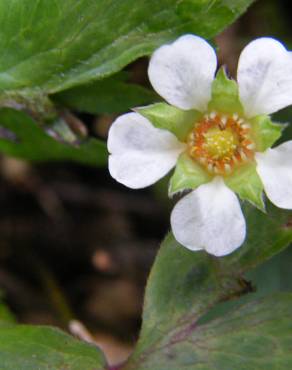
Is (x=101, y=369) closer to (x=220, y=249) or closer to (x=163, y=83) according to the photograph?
(x=220, y=249)

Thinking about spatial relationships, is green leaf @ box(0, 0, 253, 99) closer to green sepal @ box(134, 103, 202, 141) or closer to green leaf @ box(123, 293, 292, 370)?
green sepal @ box(134, 103, 202, 141)

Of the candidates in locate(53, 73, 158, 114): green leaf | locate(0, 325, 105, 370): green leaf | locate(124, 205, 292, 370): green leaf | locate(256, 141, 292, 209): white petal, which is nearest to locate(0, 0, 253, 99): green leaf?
locate(53, 73, 158, 114): green leaf

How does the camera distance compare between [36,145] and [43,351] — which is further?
[36,145]

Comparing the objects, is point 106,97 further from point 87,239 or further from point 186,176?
point 87,239

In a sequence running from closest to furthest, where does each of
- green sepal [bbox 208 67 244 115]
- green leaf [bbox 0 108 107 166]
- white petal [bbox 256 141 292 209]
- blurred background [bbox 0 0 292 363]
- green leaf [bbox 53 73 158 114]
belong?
white petal [bbox 256 141 292 209], green sepal [bbox 208 67 244 115], green leaf [bbox 53 73 158 114], green leaf [bbox 0 108 107 166], blurred background [bbox 0 0 292 363]

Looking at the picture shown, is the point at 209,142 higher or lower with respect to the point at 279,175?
higher

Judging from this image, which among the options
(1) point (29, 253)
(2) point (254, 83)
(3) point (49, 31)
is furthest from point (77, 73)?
(1) point (29, 253)

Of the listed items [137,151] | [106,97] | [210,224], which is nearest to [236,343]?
[210,224]

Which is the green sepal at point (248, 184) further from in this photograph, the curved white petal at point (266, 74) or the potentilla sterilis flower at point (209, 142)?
the curved white petal at point (266, 74)
